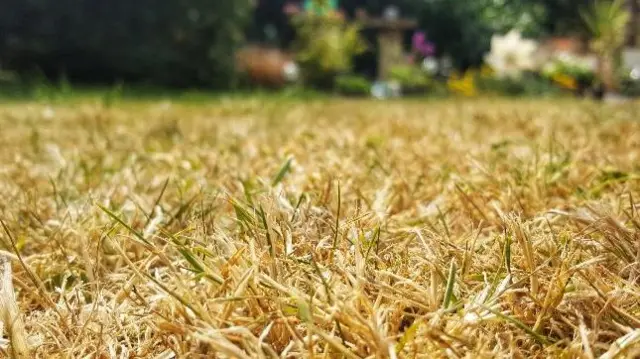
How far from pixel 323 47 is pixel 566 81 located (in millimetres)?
4017

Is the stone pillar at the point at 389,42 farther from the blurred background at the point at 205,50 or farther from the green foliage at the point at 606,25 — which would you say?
the green foliage at the point at 606,25

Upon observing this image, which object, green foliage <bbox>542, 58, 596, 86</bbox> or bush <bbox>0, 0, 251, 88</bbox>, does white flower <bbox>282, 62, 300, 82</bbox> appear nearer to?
bush <bbox>0, 0, 251, 88</bbox>

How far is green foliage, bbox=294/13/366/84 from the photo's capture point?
44.2 feet

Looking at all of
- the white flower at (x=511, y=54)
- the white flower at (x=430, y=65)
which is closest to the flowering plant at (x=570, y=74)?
the white flower at (x=511, y=54)

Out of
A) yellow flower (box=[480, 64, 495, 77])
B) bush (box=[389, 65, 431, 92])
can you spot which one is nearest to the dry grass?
bush (box=[389, 65, 431, 92])

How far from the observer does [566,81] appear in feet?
43.1

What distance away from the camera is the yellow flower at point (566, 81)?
1316 cm

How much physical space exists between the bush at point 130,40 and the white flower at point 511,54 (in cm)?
447

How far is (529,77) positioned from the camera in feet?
45.9

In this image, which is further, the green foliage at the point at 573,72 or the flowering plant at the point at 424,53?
the flowering plant at the point at 424,53

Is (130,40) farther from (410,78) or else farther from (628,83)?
(628,83)

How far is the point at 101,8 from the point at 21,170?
12691mm

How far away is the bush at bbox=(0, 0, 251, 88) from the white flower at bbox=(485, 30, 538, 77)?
176 inches

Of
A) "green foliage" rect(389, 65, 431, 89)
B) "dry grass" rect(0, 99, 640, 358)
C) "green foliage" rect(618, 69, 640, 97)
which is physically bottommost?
"green foliage" rect(389, 65, 431, 89)
